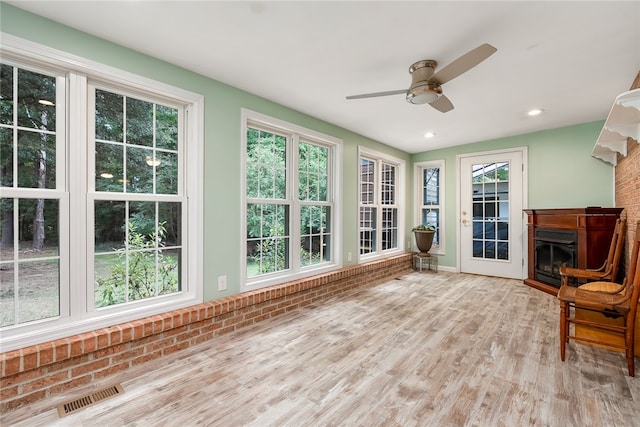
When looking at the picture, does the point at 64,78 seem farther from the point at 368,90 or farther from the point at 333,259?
the point at 333,259

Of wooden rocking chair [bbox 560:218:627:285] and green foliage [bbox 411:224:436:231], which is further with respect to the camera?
green foliage [bbox 411:224:436:231]

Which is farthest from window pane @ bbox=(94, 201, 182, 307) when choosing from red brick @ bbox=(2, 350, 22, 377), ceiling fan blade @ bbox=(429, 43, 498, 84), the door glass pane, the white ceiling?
the door glass pane

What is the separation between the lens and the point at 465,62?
2008mm

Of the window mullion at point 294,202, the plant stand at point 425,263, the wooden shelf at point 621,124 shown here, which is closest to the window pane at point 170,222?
the window mullion at point 294,202

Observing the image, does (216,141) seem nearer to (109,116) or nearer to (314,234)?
(109,116)

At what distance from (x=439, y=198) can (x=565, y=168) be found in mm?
1950

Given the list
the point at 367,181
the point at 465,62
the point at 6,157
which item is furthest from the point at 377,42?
the point at 367,181

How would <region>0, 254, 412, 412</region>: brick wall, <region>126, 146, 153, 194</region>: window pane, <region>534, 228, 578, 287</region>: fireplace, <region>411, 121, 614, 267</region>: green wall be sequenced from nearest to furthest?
<region>0, 254, 412, 412</region>: brick wall → <region>126, 146, 153, 194</region>: window pane → <region>534, 228, 578, 287</region>: fireplace → <region>411, 121, 614, 267</region>: green wall

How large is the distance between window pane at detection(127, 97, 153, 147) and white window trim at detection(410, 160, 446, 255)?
16.1ft

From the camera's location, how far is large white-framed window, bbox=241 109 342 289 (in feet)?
10.6

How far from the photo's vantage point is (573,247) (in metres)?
3.76

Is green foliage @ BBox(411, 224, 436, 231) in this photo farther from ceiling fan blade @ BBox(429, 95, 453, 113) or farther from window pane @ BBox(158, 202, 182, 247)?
window pane @ BBox(158, 202, 182, 247)

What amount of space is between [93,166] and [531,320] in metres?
4.31

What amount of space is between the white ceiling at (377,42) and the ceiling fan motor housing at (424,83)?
0.08 m
